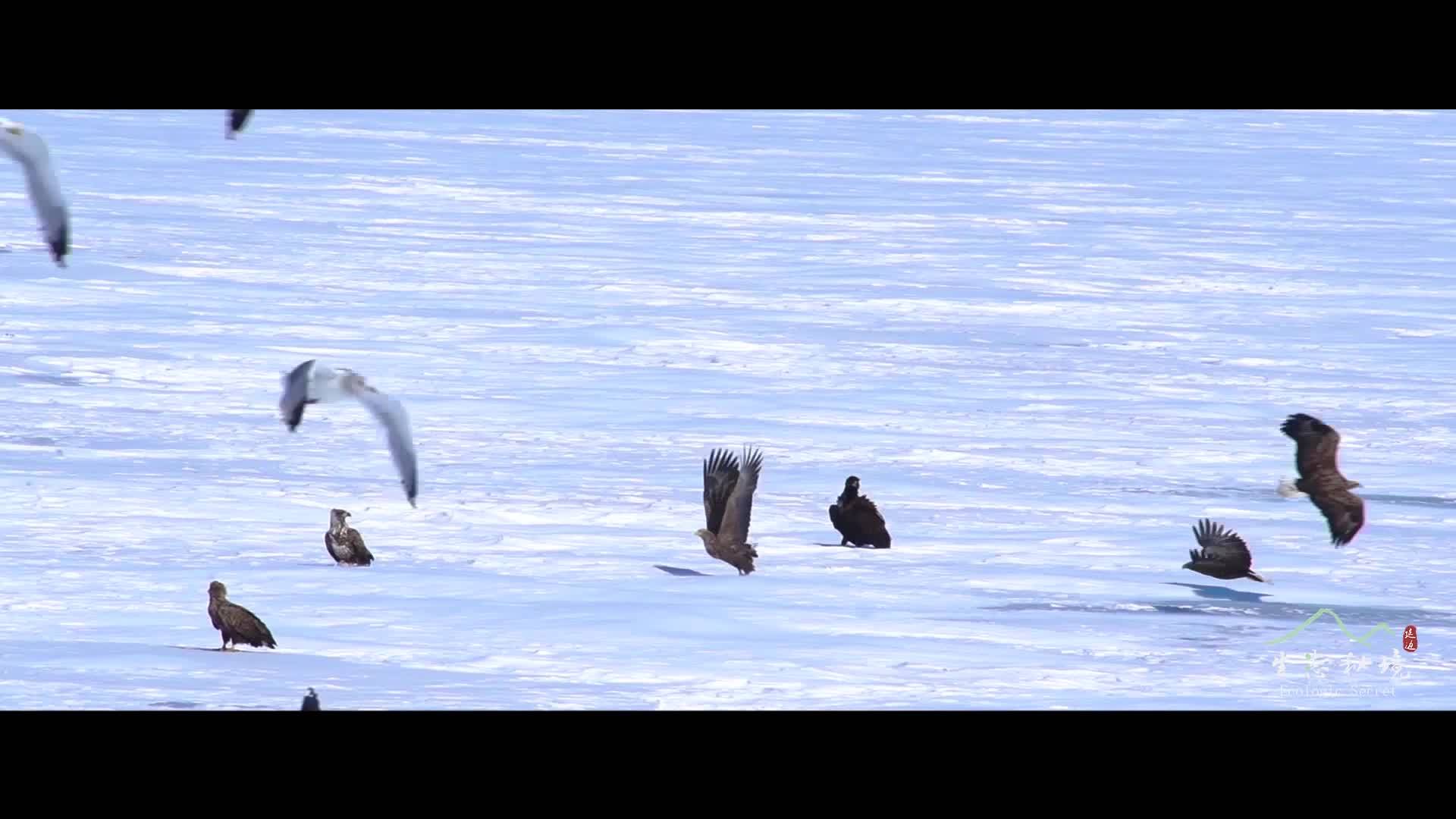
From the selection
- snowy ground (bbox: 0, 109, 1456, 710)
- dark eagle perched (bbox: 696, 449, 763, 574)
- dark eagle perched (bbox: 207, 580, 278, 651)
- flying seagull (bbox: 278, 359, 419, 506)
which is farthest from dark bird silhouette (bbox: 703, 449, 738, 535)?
dark eagle perched (bbox: 207, 580, 278, 651)

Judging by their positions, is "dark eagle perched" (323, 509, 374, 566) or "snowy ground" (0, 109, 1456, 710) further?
"dark eagle perched" (323, 509, 374, 566)

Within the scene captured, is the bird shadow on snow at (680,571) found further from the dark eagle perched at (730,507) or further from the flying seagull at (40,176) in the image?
the flying seagull at (40,176)

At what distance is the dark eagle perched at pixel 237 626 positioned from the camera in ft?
16.8

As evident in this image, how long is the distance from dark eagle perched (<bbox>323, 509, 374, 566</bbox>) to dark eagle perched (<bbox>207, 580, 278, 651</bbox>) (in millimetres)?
763

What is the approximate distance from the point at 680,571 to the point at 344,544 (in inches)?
35.1

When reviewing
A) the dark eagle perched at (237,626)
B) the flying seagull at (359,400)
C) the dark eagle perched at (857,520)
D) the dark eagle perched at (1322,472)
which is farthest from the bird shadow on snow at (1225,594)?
the dark eagle perched at (237,626)

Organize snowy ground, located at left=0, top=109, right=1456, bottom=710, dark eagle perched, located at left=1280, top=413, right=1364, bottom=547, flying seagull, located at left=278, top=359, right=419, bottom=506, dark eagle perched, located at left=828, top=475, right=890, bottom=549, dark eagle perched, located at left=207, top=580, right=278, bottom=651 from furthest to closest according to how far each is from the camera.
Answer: dark eagle perched, located at left=828, top=475, right=890, bottom=549 → dark eagle perched, located at left=1280, top=413, right=1364, bottom=547 → flying seagull, located at left=278, top=359, right=419, bottom=506 → snowy ground, located at left=0, top=109, right=1456, bottom=710 → dark eagle perched, located at left=207, top=580, right=278, bottom=651

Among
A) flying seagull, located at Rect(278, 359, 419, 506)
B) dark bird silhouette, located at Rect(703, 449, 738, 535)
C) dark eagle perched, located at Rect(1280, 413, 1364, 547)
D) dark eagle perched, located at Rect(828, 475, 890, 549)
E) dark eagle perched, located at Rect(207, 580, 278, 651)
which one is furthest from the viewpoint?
dark eagle perched, located at Rect(828, 475, 890, 549)

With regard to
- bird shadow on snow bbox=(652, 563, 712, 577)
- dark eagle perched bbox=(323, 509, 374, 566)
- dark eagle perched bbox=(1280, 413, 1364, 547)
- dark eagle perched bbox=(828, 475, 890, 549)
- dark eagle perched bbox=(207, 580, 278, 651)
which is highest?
dark eagle perched bbox=(1280, 413, 1364, 547)

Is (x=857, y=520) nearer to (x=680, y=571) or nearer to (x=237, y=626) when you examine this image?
(x=680, y=571)

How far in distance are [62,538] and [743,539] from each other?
1904 mm

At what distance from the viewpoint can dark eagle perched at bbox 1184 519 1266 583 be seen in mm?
5922

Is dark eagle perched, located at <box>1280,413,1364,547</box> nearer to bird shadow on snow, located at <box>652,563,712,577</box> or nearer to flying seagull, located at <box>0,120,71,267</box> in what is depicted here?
bird shadow on snow, located at <box>652,563,712,577</box>

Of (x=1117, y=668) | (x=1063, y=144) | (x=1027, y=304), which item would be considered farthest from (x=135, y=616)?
(x=1063, y=144)
